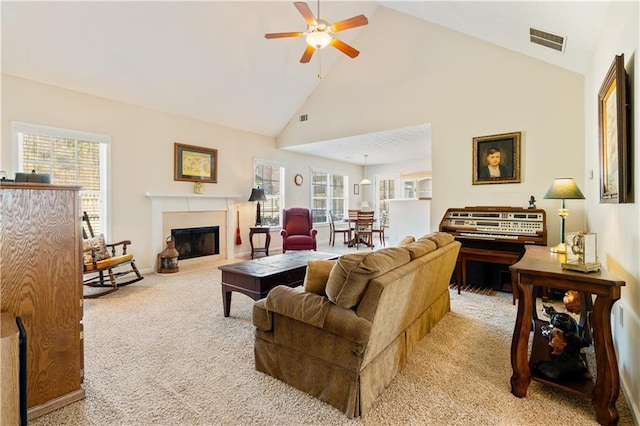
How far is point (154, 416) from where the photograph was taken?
1.68 meters

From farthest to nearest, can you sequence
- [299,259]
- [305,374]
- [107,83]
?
[107,83] → [299,259] → [305,374]

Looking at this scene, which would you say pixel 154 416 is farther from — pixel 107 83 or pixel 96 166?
pixel 107 83

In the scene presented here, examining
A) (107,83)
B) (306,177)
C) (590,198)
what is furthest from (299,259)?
(306,177)

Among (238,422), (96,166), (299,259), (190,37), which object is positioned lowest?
(238,422)

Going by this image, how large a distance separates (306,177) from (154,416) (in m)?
6.65

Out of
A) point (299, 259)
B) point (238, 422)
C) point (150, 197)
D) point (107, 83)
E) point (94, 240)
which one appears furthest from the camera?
point (150, 197)

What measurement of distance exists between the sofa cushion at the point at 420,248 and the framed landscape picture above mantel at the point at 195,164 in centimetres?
454

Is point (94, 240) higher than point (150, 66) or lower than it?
lower

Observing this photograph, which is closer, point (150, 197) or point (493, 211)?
point (493, 211)

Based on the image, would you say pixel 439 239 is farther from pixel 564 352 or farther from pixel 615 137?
pixel 615 137

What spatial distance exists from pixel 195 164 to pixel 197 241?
1.43 m

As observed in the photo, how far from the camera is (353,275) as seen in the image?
5.41 ft

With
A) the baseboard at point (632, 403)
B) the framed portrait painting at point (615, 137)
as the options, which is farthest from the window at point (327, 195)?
the baseboard at point (632, 403)

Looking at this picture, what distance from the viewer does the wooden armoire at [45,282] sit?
1.60 m
